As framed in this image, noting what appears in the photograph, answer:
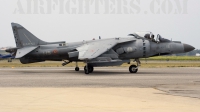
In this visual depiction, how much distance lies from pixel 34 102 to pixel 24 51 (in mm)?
16362

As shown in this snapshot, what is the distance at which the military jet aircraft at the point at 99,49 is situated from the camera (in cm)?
2312

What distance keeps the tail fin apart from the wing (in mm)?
3983

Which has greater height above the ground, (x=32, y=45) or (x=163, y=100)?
(x=32, y=45)

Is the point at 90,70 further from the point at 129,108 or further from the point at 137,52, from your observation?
the point at 129,108

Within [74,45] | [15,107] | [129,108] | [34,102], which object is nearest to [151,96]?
[129,108]

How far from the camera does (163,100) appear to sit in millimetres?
9852

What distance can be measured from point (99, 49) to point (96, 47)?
587 mm

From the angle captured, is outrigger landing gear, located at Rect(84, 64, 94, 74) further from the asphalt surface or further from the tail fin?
the tail fin

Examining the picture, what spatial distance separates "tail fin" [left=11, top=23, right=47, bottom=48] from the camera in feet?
85.0

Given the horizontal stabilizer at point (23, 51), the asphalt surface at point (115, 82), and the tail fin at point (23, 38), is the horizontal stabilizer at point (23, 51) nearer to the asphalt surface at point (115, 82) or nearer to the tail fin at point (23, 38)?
the tail fin at point (23, 38)

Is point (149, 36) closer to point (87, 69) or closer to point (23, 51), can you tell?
point (87, 69)

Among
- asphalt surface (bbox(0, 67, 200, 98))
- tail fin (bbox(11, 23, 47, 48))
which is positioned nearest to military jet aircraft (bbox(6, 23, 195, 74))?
tail fin (bbox(11, 23, 47, 48))

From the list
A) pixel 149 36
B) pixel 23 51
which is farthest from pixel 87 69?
pixel 23 51

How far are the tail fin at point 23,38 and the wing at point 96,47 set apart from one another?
13.1 feet
